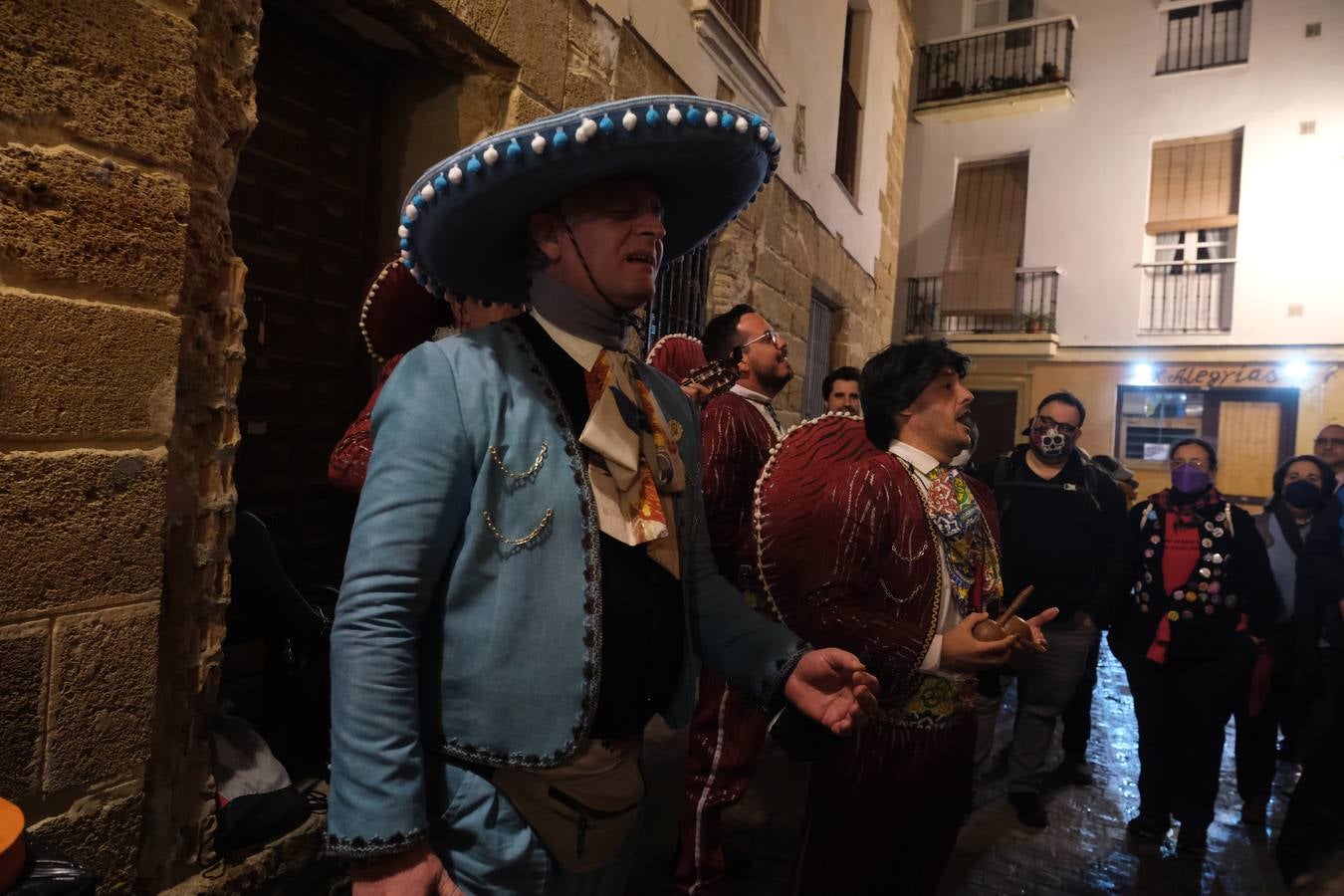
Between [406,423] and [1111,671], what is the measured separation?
7.56m

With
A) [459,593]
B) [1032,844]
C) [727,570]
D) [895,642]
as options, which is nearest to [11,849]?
[459,593]

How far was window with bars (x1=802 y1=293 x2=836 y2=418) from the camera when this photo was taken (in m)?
7.55

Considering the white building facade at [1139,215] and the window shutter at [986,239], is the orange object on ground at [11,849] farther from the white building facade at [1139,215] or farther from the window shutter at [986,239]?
the window shutter at [986,239]

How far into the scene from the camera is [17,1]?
5.07 ft

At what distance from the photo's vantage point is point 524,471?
1.22m

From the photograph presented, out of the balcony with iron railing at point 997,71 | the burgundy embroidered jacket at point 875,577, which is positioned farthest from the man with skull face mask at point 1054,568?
the balcony with iron railing at point 997,71

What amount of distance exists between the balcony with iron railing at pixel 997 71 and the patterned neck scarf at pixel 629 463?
55.5ft

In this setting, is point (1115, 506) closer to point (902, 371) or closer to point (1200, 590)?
point (1200, 590)

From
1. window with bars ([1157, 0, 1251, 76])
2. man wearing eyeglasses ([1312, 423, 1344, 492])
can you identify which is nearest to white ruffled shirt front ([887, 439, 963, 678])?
man wearing eyeglasses ([1312, 423, 1344, 492])

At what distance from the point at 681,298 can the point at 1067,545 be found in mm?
2498

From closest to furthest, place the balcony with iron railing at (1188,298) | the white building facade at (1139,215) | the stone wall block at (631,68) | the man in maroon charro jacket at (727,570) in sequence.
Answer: the man in maroon charro jacket at (727,570) → the stone wall block at (631,68) → the white building facade at (1139,215) → the balcony with iron railing at (1188,298)

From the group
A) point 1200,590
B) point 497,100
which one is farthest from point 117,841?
point 1200,590

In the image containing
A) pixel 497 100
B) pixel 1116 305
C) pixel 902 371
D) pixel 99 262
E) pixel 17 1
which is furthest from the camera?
pixel 1116 305

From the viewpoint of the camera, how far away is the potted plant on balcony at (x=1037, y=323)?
50.4ft
